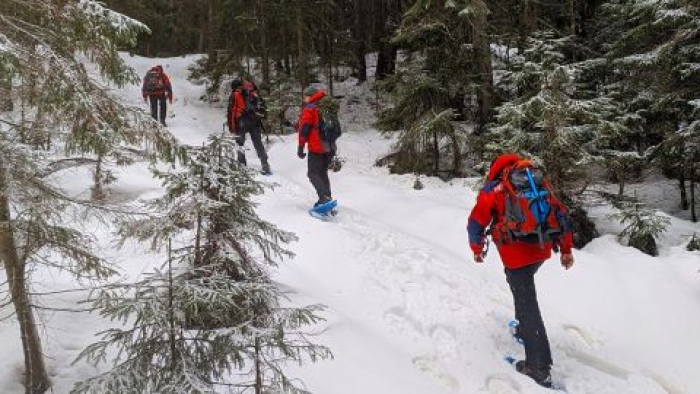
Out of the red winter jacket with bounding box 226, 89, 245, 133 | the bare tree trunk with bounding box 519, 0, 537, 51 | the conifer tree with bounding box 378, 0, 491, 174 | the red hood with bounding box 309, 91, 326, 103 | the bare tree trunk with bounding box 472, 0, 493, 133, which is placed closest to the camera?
the red hood with bounding box 309, 91, 326, 103

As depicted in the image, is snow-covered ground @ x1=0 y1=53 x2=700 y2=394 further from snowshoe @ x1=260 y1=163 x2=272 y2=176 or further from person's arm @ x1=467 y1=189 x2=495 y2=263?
snowshoe @ x1=260 y1=163 x2=272 y2=176

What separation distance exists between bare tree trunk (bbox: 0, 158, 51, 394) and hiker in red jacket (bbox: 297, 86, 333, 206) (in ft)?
17.8

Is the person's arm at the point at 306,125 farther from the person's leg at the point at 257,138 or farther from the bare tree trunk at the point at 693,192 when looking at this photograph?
the bare tree trunk at the point at 693,192

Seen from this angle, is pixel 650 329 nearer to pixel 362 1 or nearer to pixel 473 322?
pixel 473 322

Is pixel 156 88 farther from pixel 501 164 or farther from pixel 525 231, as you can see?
pixel 525 231

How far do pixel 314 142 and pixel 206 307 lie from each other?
6.25 m

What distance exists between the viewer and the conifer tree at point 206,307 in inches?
118

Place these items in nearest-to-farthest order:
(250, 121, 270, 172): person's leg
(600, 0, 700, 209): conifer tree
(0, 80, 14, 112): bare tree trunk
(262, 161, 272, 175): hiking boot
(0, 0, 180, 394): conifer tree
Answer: (0, 0, 180, 394): conifer tree
(0, 80, 14, 112): bare tree trunk
(600, 0, 700, 209): conifer tree
(250, 121, 270, 172): person's leg
(262, 161, 272, 175): hiking boot

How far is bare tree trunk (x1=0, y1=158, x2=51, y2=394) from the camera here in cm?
389

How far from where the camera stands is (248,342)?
3.19 meters

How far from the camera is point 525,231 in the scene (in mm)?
5055

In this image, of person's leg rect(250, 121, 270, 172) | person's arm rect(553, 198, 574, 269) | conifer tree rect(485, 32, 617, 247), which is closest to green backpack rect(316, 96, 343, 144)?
conifer tree rect(485, 32, 617, 247)

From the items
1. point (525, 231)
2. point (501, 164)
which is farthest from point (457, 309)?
point (501, 164)

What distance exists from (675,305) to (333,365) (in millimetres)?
4834
